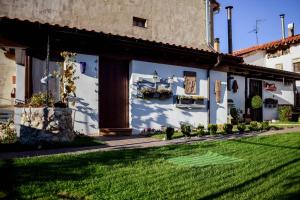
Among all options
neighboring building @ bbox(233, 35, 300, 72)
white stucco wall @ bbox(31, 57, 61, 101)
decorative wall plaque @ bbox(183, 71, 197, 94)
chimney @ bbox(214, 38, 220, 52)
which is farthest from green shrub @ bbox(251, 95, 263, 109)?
white stucco wall @ bbox(31, 57, 61, 101)

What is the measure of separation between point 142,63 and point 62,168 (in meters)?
7.24

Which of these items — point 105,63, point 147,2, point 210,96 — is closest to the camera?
point 105,63

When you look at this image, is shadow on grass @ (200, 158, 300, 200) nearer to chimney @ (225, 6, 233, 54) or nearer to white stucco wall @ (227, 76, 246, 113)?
white stucco wall @ (227, 76, 246, 113)

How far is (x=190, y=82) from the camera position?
42.9 ft

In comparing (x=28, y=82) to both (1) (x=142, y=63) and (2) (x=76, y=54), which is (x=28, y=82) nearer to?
(2) (x=76, y=54)

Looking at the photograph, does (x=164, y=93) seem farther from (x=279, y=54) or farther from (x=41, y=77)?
(x=279, y=54)

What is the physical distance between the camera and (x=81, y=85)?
10.3 metres

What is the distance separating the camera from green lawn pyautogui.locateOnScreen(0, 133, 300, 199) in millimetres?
4055

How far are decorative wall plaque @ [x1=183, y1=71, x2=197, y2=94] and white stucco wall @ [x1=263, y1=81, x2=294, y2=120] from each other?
25.7 ft

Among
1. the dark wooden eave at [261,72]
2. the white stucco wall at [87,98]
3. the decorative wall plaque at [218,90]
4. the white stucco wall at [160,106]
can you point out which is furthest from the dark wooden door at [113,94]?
the dark wooden eave at [261,72]

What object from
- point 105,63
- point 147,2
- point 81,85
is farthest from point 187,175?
point 147,2

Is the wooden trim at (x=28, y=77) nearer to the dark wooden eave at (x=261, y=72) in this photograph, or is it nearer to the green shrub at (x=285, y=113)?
the dark wooden eave at (x=261, y=72)

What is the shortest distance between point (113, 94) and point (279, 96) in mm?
13443

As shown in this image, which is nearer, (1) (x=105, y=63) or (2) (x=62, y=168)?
(2) (x=62, y=168)
